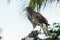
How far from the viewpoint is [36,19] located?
2771 mm

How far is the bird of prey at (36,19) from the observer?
2746mm

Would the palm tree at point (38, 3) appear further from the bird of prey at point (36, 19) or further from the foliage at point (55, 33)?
the foliage at point (55, 33)

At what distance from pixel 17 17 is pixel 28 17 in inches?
5.3

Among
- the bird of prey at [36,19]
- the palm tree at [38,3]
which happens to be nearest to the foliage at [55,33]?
the bird of prey at [36,19]

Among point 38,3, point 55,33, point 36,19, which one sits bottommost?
point 55,33

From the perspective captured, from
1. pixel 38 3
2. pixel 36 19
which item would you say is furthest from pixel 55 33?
pixel 38 3

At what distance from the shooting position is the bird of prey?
9.01 ft

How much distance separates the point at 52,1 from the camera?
9.09 ft

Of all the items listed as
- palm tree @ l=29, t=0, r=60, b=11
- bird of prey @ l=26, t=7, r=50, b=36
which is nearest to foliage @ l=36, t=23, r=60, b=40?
bird of prey @ l=26, t=7, r=50, b=36

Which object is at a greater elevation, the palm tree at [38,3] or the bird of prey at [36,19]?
the palm tree at [38,3]

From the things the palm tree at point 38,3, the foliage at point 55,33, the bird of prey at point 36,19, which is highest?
the palm tree at point 38,3

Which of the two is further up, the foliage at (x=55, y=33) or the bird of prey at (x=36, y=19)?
the bird of prey at (x=36, y=19)

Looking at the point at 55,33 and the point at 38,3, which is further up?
the point at 38,3

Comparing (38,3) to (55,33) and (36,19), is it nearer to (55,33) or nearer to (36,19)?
(36,19)
